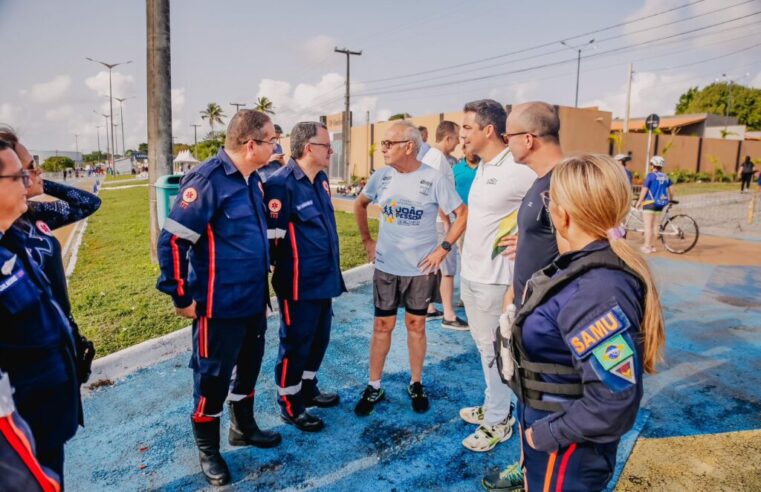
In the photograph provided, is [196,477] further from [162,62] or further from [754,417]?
[162,62]

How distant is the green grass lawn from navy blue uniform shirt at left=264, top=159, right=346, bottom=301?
2.23 m

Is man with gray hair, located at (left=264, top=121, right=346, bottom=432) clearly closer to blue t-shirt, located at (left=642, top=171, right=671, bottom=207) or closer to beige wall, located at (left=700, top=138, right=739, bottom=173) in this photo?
blue t-shirt, located at (left=642, top=171, right=671, bottom=207)

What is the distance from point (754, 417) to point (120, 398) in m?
4.75

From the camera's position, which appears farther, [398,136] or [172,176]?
[172,176]

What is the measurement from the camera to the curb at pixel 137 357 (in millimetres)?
4035

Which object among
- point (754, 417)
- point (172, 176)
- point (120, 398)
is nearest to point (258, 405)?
point (120, 398)

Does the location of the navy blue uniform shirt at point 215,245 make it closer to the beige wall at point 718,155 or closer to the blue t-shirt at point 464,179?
the blue t-shirt at point 464,179

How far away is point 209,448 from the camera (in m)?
2.85

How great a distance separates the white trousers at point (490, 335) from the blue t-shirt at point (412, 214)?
0.49m

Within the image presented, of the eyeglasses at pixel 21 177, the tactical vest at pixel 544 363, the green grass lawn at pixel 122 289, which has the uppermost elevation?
the eyeglasses at pixel 21 177

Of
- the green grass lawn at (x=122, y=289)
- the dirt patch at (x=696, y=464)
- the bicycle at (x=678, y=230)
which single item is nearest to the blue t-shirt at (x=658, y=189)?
the bicycle at (x=678, y=230)

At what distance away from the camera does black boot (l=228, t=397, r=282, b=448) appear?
124 inches

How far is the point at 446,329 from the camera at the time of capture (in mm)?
5348

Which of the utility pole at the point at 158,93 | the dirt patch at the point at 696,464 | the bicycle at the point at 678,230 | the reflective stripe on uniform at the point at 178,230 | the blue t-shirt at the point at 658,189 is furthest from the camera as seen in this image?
the bicycle at the point at 678,230
